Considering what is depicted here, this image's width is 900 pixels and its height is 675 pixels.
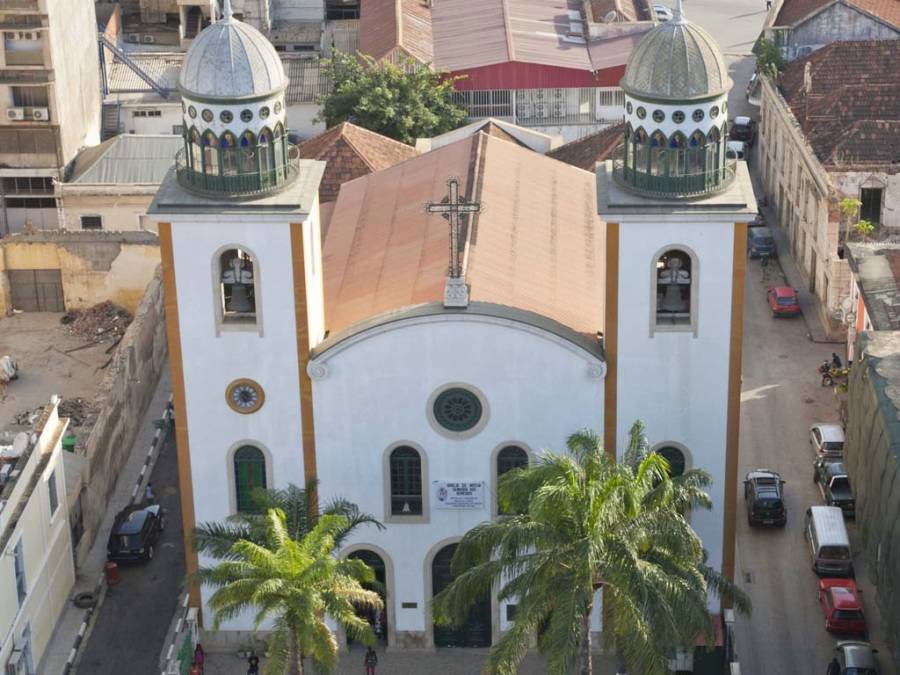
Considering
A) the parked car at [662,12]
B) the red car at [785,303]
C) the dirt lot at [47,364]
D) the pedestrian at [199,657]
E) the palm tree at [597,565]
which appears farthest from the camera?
the parked car at [662,12]

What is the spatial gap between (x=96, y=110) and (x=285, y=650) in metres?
55.9

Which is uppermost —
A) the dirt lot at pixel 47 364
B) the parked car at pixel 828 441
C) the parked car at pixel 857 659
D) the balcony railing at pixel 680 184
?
the balcony railing at pixel 680 184

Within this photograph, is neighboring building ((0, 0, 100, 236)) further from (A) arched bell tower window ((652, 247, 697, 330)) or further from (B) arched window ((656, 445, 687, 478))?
(B) arched window ((656, 445, 687, 478))

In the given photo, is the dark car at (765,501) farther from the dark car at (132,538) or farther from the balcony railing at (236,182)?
the balcony railing at (236,182)

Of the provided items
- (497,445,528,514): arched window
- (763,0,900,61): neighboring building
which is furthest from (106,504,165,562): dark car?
(763,0,900,61): neighboring building

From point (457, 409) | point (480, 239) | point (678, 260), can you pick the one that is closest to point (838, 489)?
point (480, 239)

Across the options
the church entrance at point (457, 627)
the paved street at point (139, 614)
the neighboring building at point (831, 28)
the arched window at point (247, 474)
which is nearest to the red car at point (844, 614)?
the church entrance at point (457, 627)

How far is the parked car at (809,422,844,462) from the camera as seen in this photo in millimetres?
70625

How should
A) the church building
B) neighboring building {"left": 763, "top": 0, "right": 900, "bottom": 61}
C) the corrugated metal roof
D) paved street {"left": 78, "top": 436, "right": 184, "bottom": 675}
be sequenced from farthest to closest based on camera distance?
1. neighboring building {"left": 763, "top": 0, "right": 900, "bottom": 61}
2. the corrugated metal roof
3. paved street {"left": 78, "top": 436, "right": 184, "bottom": 675}
4. the church building

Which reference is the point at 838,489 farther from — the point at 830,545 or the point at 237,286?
the point at 237,286

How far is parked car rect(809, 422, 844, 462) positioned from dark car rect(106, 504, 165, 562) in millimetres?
25823

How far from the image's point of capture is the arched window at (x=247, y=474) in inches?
2253

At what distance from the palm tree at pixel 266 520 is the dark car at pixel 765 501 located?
17178mm

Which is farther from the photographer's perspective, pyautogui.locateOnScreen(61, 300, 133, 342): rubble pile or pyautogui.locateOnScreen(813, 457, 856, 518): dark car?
pyautogui.locateOnScreen(61, 300, 133, 342): rubble pile
